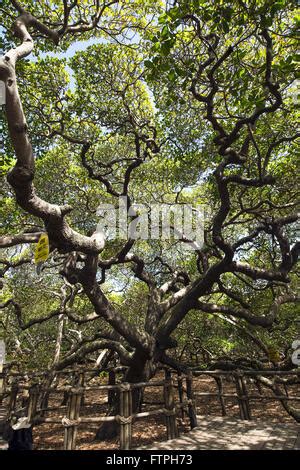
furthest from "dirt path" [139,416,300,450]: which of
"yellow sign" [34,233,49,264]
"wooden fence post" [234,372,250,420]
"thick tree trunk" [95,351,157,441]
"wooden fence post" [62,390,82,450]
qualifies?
"yellow sign" [34,233,49,264]

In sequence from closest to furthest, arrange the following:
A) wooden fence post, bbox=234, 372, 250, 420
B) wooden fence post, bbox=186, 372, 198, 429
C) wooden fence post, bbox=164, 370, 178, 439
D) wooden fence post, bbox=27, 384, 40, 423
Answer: wooden fence post, bbox=164, 370, 178, 439
wooden fence post, bbox=27, 384, 40, 423
wooden fence post, bbox=186, 372, 198, 429
wooden fence post, bbox=234, 372, 250, 420

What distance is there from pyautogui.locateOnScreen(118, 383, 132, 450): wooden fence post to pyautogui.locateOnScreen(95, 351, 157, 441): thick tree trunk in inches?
87.5

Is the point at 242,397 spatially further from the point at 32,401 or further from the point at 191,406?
the point at 32,401

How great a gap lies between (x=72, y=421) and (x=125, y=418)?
955 mm

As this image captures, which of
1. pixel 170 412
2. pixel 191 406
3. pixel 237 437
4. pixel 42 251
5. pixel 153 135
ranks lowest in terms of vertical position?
pixel 237 437

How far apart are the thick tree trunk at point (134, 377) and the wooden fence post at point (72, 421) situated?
249cm

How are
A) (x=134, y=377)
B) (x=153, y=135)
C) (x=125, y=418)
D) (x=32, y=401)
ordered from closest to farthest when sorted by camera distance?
1. (x=125, y=418)
2. (x=32, y=401)
3. (x=134, y=377)
4. (x=153, y=135)

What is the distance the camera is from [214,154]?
955 centimetres

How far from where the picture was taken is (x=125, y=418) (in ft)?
18.1

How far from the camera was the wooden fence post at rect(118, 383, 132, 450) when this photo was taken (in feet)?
17.8

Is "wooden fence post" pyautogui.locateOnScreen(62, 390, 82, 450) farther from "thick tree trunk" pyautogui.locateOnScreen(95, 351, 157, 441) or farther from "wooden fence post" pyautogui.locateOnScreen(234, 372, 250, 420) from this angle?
"wooden fence post" pyautogui.locateOnScreen(234, 372, 250, 420)

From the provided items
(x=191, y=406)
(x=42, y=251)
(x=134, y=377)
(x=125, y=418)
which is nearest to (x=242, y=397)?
(x=191, y=406)
